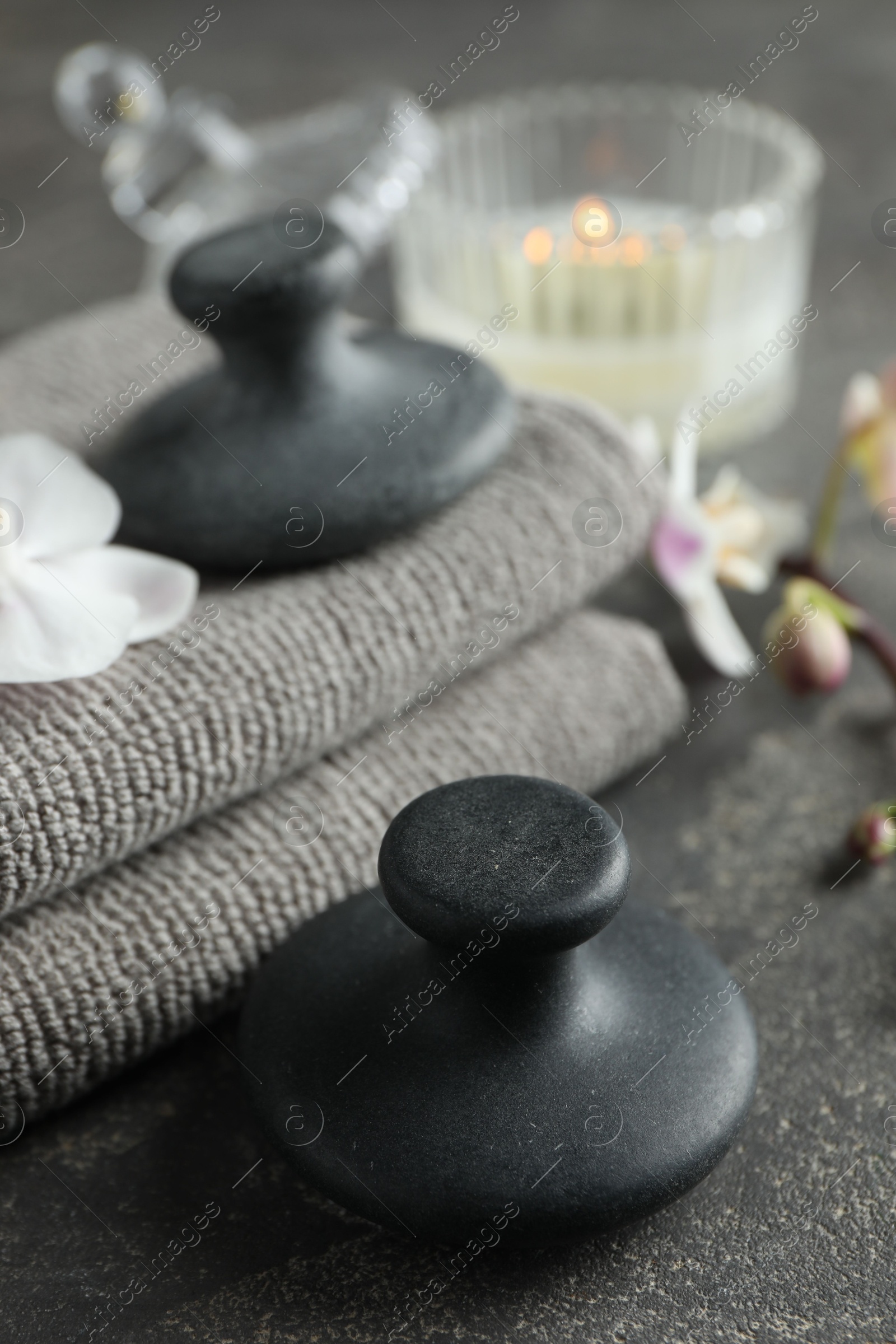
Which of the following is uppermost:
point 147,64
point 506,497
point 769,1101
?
point 147,64

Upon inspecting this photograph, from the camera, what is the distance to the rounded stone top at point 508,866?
10.0 inches

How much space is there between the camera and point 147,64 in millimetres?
992

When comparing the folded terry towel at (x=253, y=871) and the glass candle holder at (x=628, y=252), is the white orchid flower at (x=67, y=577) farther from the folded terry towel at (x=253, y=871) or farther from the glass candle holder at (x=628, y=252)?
the glass candle holder at (x=628, y=252)

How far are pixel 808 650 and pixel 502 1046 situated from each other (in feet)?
0.66

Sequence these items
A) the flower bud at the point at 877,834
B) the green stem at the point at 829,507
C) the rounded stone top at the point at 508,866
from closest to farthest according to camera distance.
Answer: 1. the rounded stone top at the point at 508,866
2. the flower bud at the point at 877,834
3. the green stem at the point at 829,507

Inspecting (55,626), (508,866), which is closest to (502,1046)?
(508,866)

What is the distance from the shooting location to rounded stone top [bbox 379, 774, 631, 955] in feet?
0.83

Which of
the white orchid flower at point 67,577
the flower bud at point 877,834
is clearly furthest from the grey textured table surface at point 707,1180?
the white orchid flower at point 67,577

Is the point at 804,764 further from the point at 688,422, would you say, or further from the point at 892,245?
the point at 892,245

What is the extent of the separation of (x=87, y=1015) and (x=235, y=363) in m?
0.19

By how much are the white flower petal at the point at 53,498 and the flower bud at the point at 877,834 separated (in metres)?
0.23

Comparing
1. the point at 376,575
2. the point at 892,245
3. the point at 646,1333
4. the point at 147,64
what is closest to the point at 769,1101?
the point at 646,1333

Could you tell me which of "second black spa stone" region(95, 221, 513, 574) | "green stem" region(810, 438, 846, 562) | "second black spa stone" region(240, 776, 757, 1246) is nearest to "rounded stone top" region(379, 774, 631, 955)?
"second black spa stone" region(240, 776, 757, 1246)

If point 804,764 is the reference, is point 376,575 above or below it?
above
